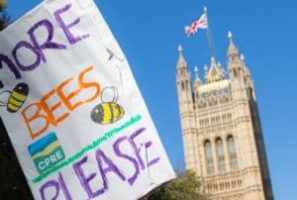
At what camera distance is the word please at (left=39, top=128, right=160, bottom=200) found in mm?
3488

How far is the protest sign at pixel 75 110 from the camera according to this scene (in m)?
3.51

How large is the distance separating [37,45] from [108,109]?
1.79 feet

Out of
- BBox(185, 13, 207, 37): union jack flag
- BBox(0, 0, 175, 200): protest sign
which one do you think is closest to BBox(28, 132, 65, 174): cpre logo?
BBox(0, 0, 175, 200): protest sign

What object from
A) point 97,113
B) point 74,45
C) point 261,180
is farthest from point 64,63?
point 261,180

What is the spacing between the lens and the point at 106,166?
11.6 feet

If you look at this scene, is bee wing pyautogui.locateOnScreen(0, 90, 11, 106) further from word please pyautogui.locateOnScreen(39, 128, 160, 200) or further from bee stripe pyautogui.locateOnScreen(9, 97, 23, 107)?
word please pyautogui.locateOnScreen(39, 128, 160, 200)

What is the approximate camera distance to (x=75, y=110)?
3.61m

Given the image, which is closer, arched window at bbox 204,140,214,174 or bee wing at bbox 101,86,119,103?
bee wing at bbox 101,86,119,103

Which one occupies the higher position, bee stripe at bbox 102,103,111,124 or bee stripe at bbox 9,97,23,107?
bee stripe at bbox 9,97,23,107

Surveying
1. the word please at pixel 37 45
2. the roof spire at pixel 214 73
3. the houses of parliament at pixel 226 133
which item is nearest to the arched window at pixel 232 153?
the houses of parliament at pixel 226 133

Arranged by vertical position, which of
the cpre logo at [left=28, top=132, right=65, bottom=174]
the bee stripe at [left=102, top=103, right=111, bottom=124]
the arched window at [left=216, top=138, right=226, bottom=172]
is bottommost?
the cpre logo at [left=28, top=132, right=65, bottom=174]

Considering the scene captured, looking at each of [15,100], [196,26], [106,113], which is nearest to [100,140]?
[106,113]

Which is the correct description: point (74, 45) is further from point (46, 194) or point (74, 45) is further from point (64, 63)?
point (46, 194)

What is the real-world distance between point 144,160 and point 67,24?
874 millimetres
